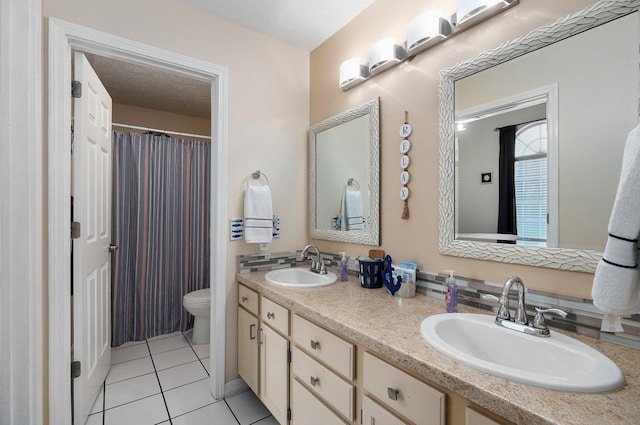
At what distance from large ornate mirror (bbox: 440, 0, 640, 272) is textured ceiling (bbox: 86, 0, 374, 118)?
0.95 meters

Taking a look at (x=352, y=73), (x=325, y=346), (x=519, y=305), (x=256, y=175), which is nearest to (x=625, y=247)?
(x=519, y=305)

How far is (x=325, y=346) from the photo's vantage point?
118 centimetres

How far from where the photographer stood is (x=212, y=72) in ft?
6.18

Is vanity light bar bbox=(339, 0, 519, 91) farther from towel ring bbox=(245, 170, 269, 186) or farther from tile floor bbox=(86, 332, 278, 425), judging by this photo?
tile floor bbox=(86, 332, 278, 425)

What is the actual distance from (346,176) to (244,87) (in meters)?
0.94

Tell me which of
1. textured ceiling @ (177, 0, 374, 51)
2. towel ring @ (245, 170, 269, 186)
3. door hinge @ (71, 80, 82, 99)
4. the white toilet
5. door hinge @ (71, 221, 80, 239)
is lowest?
the white toilet

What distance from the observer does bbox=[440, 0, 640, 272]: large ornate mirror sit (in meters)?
0.93

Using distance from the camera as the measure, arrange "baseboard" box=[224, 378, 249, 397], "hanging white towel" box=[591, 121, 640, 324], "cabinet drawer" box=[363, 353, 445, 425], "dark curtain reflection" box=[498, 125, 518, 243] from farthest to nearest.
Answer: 1. "baseboard" box=[224, 378, 249, 397]
2. "dark curtain reflection" box=[498, 125, 518, 243]
3. "cabinet drawer" box=[363, 353, 445, 425]
4. "hanging white towel" box=[591, 121, 640, 324]

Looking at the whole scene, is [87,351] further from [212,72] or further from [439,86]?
[439,86]

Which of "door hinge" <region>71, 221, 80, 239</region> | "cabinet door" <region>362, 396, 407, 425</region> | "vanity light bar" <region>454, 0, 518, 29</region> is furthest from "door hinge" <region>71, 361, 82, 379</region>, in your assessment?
"vanity light bar" <region>454, 0, 518, 29</region>

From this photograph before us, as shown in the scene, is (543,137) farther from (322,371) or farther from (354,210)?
(322,371)

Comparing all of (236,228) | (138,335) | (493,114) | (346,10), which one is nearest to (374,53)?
(346,10)

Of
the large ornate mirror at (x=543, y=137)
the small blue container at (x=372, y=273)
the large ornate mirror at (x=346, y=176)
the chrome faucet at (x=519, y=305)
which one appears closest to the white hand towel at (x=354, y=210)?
the large ornate mirror at (x=346, y=176)

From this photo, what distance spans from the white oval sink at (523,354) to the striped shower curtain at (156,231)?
8.69 ft
